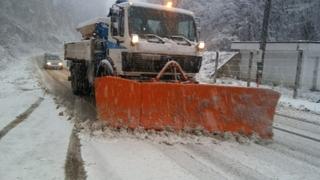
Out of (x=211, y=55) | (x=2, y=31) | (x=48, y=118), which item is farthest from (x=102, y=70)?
(x=2, y=31)

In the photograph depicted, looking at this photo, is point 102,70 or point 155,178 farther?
point 102,70

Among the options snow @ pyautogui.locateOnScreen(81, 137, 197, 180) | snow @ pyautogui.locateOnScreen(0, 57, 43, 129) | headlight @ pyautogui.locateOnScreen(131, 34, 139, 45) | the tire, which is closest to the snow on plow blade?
snow @ pyautogui.locateOnScreen(81, 137, 197, 180)

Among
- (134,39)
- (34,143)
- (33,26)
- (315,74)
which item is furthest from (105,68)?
(33,26)

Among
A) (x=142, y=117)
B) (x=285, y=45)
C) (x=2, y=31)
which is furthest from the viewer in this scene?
(x=2, y=31)

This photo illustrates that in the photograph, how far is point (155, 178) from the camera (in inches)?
247

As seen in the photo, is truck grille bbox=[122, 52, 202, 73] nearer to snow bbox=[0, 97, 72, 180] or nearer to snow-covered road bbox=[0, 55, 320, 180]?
snow-covered road bbox=[0, 55, 320, 180]

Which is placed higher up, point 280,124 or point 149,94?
point 149,94

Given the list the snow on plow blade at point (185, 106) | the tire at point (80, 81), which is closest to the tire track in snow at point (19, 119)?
the snow on plow blade at point (185, 106)

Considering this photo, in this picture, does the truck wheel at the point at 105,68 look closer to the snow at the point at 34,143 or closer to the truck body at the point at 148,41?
the truck body at the point at 148,41

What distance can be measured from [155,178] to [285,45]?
68.8ft

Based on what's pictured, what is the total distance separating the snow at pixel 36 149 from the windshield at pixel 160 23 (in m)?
2.69

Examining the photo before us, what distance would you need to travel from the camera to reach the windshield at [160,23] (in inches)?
424

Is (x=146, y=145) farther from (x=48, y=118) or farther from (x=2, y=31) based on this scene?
(x=2, y=31)

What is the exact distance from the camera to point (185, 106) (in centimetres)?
888
